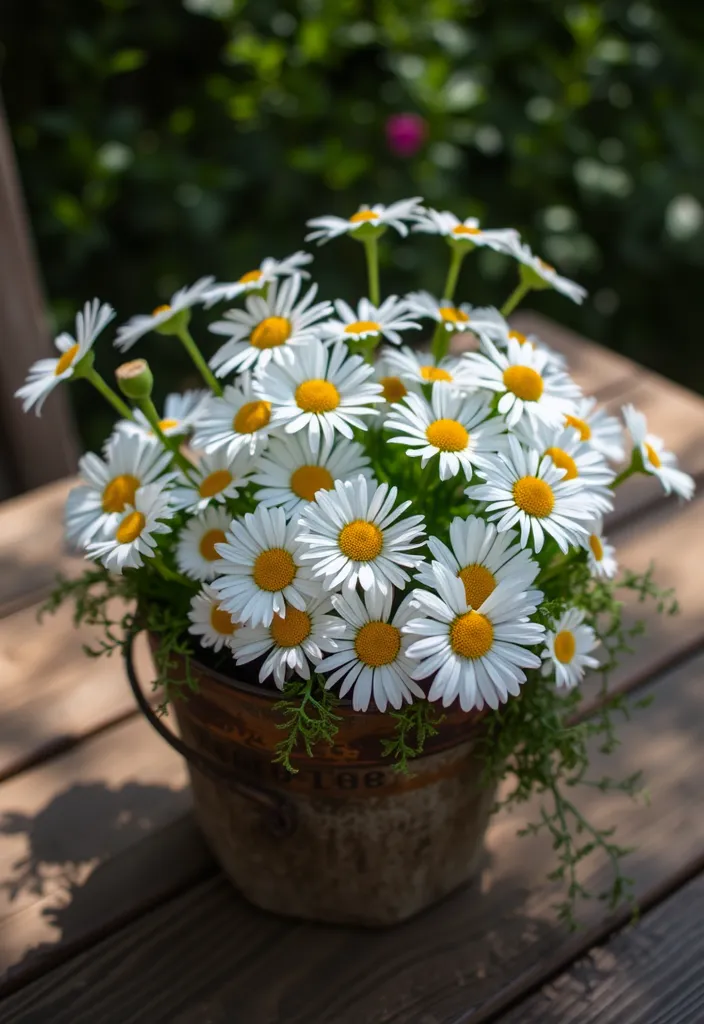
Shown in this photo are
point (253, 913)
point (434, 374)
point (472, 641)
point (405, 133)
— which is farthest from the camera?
point (405, 133)

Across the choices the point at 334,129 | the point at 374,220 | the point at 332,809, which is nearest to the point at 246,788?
the point at 332,809

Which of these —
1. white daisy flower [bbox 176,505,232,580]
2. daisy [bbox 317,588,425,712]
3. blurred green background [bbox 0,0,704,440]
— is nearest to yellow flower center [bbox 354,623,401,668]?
daisy [bbox 317,588,425,712]

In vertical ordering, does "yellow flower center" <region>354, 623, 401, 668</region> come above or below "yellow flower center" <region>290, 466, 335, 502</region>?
below

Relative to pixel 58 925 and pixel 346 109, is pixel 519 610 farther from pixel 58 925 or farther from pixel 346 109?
pixel 346 109

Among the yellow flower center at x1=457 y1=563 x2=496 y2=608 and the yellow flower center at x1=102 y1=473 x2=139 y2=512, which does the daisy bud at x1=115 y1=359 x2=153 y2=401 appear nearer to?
the yellow flower center at x1=102 y1=473 x2=139 y2=512

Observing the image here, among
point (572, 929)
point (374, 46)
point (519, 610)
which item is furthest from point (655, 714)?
point (374, 46)

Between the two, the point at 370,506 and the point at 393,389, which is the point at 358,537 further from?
the point at 393,389
